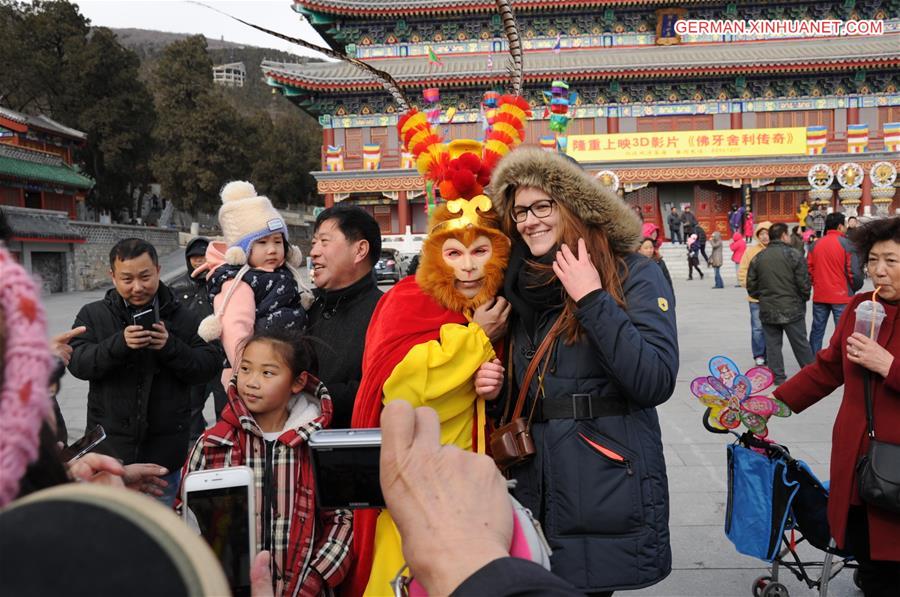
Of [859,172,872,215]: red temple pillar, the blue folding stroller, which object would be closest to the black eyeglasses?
the blue folding stroller

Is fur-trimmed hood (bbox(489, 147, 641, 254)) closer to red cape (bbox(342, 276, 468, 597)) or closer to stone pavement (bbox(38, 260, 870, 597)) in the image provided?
red cape (bbox(342, 276, 468, 597))

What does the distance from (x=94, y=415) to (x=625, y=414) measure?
2.45 meters

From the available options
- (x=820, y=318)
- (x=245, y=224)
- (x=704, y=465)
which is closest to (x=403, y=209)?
(x=820, y=318)

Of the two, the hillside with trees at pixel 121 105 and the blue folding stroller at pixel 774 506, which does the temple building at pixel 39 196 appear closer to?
the hillside with trees at pixel 121 105

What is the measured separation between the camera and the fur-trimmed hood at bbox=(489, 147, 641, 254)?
212 centimetres

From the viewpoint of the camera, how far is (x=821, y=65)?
23375 mm

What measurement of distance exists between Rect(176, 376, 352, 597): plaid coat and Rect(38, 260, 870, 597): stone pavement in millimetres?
586

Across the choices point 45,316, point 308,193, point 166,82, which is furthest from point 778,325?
point 308,193

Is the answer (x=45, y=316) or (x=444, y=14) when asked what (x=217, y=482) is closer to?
(x=45, y=316)

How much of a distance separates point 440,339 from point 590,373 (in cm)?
50

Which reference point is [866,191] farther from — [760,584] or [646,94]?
[760,584]

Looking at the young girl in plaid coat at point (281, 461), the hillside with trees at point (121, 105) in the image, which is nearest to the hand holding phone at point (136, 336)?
the young girl in plaid coat at point (281, 461)

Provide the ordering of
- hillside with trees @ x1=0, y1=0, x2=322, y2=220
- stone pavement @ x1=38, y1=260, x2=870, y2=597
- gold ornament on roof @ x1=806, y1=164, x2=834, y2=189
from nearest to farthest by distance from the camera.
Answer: stone pavement @ x1=38, y1=260, x2=870, y2=597 < gold ornament on roof @ x1=806, y1=164, x2=834, y2=189 < hillside with trees @ x1=0, y1=0, x2=322, y2=220

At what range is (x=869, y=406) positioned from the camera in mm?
2426
